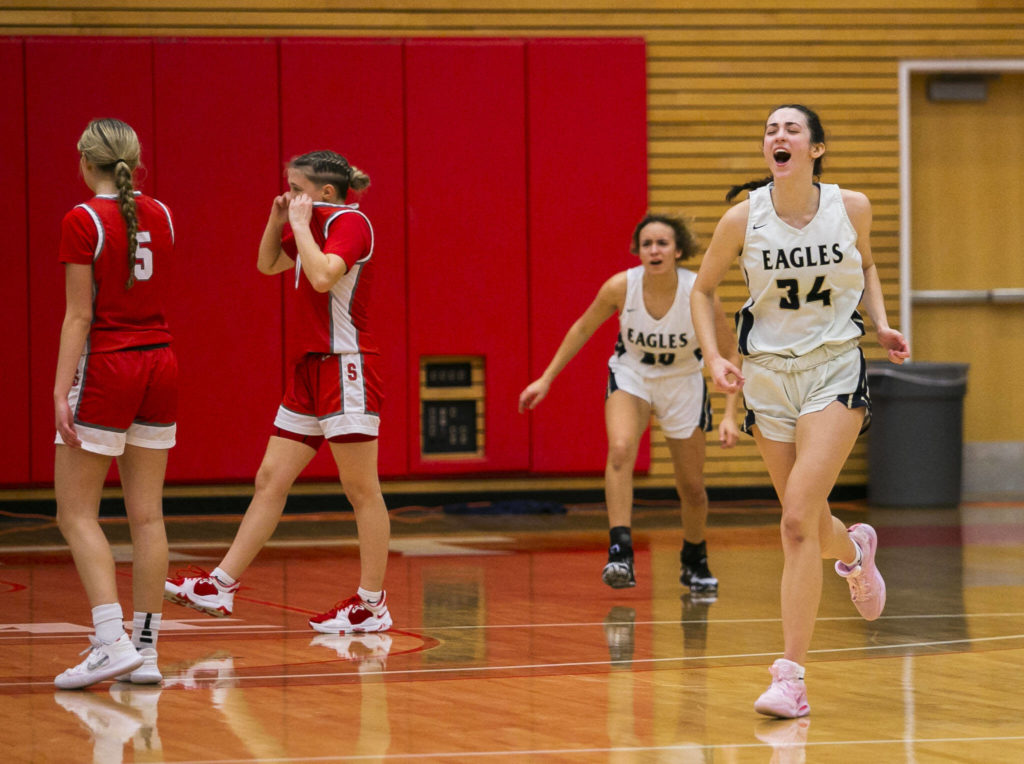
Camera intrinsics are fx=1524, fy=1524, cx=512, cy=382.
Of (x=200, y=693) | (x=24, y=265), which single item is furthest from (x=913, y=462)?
(x=200, y=693)

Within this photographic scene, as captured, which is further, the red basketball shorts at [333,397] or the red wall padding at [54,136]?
Answer: the red wall padding at [54,136]

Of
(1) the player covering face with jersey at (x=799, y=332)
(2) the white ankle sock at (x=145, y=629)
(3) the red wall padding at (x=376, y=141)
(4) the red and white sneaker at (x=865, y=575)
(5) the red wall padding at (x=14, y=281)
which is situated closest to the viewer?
(1) the player covering face with jersey at (x=799, y=332)

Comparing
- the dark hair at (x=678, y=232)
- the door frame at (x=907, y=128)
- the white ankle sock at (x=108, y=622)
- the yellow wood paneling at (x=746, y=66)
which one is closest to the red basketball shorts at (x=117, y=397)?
the white ankle sock at (x=108, y=622)

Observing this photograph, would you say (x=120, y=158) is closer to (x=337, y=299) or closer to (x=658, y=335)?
(x=337, y=299)

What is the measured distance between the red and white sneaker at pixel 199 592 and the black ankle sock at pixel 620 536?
1.82 metres

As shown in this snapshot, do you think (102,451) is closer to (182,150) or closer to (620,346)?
(620,346)

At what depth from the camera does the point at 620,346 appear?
7211mm

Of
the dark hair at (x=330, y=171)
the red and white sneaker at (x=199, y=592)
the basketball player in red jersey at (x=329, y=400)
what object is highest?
the dark hair at (x=330, y=171)

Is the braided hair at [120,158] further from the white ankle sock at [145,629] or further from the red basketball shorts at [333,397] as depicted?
the red basketball shorts at [333,397]

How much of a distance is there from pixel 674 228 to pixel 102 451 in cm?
325

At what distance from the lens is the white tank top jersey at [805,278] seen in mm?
4535

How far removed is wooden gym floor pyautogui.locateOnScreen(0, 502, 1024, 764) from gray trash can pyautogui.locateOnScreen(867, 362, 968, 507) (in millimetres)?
2325

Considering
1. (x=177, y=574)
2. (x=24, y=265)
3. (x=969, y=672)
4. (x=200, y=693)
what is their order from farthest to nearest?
(x=24, y=265), (x=177, y=574), (x=969, y=672), (x=200, y=693)

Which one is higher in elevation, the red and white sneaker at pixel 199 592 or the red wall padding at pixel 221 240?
the red wall padding at pixel 221 240
